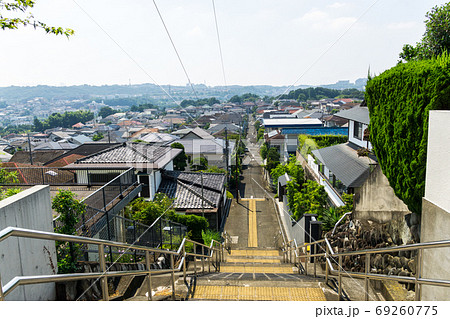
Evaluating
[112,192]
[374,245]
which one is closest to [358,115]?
[374,245]

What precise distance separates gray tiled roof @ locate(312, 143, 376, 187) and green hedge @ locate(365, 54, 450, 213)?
5.05 meters

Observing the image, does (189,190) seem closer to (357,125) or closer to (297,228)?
(297,228)

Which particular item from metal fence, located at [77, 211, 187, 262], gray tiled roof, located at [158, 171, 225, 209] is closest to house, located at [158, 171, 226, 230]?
gray tiled roof, located at [158, 171, 225, 209]

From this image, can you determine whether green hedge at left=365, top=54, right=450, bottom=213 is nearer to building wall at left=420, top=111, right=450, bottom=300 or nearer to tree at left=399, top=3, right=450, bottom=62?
building wall at left=420, top=111, right=450, bottom=300

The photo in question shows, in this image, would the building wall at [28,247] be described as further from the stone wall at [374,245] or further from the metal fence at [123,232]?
the stone wall at [374,245]

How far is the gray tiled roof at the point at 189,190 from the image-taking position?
21.0 meters

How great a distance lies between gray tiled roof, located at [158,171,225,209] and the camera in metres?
21.0

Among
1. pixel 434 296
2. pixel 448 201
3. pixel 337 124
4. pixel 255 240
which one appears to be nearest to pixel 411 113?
pixel 448 201

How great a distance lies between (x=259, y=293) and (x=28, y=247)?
12.3ft

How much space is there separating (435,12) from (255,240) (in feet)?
50.1

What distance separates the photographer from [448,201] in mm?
4445

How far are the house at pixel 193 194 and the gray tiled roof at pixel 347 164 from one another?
744 centimetres

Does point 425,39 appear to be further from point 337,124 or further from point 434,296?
point 337,124

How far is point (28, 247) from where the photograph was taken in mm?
4332
